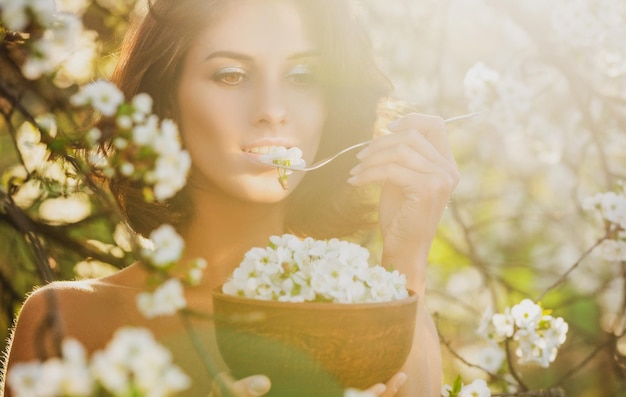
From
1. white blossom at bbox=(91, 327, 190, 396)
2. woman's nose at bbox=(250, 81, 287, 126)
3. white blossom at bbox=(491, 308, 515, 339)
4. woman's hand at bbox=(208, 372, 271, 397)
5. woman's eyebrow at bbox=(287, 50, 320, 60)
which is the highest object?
woman's eyebrow at bbox=(287, 50, 320, 60)

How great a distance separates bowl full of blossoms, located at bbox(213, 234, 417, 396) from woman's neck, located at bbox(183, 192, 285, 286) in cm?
67

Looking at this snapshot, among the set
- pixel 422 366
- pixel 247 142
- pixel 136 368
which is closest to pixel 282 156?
pixel 247 142

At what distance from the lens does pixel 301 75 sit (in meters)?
1.79

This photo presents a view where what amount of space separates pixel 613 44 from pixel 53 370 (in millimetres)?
3100

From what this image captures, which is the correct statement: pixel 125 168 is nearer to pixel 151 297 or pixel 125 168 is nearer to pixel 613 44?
pixel 151 297

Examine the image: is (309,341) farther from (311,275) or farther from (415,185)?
(415,185)

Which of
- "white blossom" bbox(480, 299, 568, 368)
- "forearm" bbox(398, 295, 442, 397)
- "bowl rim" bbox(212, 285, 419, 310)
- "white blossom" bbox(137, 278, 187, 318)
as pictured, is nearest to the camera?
"white blossom" bbox(137, 278, 187, 318)

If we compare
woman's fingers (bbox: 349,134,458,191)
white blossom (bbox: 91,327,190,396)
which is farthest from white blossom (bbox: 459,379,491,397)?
white blossom (bbox: 91,327,190,396)

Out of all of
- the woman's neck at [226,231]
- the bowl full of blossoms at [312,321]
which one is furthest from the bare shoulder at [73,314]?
the bowl full of blossoms at [312,321]

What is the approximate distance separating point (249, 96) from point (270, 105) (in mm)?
54

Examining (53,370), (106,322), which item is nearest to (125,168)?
(53,370)

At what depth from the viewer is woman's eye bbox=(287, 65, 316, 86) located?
5.76 feet

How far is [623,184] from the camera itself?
2672 mm

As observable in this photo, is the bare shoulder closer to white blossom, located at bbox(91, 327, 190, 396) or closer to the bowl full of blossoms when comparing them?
the bowl full of blossoms
